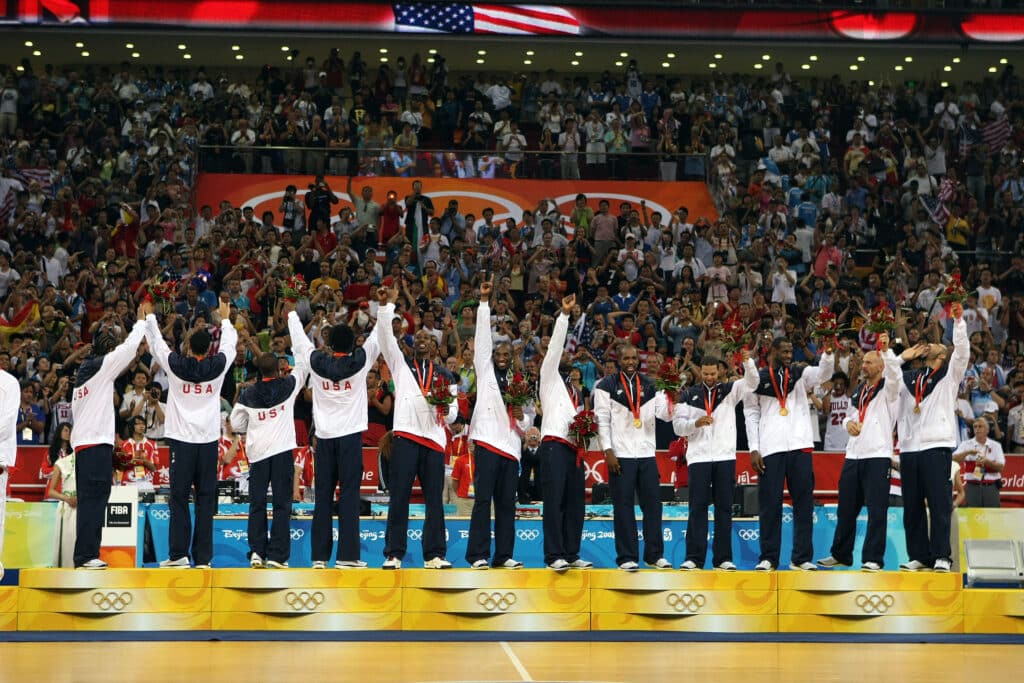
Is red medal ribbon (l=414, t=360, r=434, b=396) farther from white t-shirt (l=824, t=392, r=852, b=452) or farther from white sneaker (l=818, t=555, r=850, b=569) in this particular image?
white t-shirt (l=824, t=392, r=852, b=452)

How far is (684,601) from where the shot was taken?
14.9 m

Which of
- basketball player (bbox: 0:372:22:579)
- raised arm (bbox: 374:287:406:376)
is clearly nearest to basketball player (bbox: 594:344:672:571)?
raised arm (bbox: 374:287:406:376)

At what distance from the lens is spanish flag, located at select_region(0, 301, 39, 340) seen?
76.8ft

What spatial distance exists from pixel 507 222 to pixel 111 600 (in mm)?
15070

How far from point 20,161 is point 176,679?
19.8 metres

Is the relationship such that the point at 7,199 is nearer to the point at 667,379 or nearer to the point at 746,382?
the point at 667,379

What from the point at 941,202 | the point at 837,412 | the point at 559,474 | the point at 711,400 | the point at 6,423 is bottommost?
the point at 559,474

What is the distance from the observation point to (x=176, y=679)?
11828mm

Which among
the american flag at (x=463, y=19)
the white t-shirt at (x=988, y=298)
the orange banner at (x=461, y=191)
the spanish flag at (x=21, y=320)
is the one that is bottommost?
the spanish flag at (x=21, y=320)

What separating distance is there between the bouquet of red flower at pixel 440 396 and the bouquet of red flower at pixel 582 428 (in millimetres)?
1332


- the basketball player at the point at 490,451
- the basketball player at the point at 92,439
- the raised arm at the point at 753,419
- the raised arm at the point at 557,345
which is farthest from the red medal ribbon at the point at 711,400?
the basketball player at the point at 92,439

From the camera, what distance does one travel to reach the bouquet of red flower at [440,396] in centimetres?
1477

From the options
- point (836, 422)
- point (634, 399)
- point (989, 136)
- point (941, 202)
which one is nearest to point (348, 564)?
point (634, 399)

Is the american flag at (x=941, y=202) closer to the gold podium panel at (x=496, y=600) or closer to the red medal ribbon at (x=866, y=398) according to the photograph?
the red medal ribbon at (x=866, y=398)
